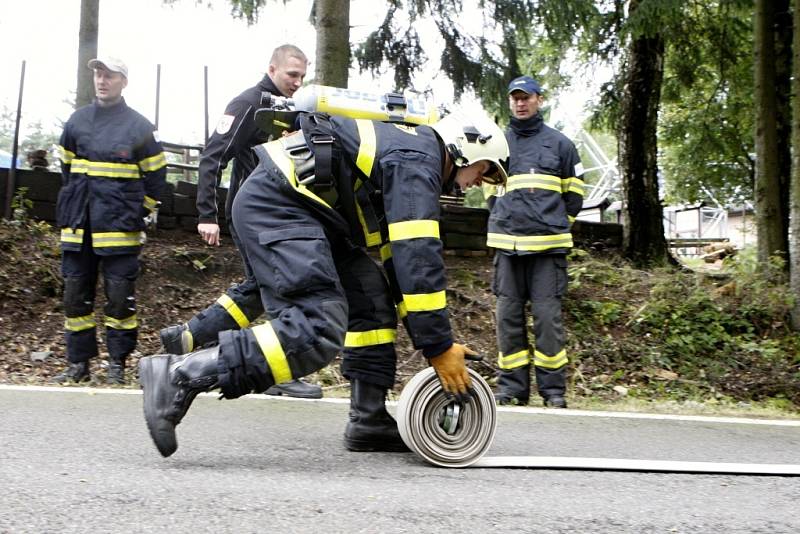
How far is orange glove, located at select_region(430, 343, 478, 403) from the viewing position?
3.43m

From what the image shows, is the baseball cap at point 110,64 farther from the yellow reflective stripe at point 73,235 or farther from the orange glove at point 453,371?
the orange glove at point 453,371

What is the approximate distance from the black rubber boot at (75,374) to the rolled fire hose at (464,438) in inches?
121

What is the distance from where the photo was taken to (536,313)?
594 centimetres

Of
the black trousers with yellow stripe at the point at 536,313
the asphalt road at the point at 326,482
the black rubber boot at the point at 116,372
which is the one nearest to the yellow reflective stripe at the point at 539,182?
the black trousers with yellow stripe at the point at 536,313

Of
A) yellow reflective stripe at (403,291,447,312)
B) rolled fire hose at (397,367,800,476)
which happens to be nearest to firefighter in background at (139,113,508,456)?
yellow reflective stripe at (403,291,447,312)

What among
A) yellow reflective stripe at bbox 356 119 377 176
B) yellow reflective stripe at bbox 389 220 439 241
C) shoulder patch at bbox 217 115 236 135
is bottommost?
yellow reflective stripe at bbox 389 220 439 241

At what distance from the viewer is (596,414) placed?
5.03 m

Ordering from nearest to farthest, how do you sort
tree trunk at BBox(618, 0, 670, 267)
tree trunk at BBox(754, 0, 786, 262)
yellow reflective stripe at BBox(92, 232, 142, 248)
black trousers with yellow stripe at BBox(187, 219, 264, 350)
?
black trousers with yellow stripe at BBox(187, 219, 264, 350)
yellow reflective stripe at BBox(92, 232, 142, 248)
tree trunk at BBox(754, 0, 786, 262)
tree trunk at BBox(618, 0, 670, 267)

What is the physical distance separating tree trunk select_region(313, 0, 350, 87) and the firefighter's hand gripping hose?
17.9ft

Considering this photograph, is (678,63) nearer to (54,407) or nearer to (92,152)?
(92,152)

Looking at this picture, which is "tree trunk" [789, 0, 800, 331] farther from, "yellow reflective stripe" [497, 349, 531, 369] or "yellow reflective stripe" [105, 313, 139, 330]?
"yellow reflective stripe" [105, 313, 139, 330]

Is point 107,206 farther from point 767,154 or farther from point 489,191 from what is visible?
point 767,154

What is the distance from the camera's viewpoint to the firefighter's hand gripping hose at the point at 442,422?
11.6ft

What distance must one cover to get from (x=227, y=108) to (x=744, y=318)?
19.1ft
